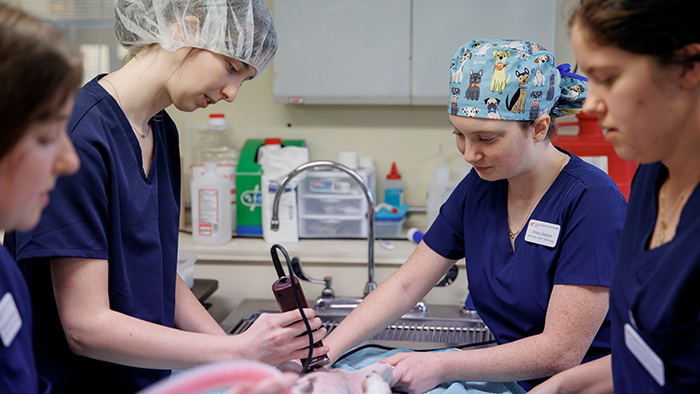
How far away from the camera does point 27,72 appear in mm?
646

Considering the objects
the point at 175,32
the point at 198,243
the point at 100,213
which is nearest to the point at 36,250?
the point at 100,213

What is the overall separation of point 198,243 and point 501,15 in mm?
1539

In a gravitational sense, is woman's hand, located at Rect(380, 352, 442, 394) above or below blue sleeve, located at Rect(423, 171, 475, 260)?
below

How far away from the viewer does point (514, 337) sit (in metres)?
1.44

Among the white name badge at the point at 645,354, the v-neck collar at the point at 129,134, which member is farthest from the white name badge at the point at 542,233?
the v-neck collar at the point at 129,134

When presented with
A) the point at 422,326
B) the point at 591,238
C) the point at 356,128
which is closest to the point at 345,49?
the point at 356,128

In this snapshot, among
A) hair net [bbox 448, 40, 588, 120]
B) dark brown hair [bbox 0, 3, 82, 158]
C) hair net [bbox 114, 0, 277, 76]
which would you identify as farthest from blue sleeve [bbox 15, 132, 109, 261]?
hair net [bbox 448, 40, 588, 120]

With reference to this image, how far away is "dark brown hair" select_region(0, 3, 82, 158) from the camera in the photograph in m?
0.64

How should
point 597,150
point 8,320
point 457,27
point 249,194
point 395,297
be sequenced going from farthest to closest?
point 249,194 → point 457,27 → point 597,150 → point 395,297 → point 8,320

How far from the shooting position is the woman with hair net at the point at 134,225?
3.51 ft

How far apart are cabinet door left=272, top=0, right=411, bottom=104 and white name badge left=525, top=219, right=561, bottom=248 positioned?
1222 millimetres

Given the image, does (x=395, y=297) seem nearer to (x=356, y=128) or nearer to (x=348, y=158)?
(x=348, y=158)

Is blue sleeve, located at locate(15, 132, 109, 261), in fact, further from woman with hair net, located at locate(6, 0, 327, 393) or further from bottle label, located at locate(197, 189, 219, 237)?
bottle label, located at locate(197, 189, 219, 237)

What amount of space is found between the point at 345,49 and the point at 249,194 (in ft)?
2.44
